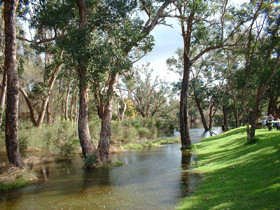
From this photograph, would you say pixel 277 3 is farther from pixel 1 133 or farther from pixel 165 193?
pixel 1 133

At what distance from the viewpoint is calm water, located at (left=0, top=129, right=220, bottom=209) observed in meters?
8.62

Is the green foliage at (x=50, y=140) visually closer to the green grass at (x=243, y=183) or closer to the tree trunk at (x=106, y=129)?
the tree trunk at (x=106, y=129)

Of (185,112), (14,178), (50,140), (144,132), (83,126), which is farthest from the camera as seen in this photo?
(144,132)

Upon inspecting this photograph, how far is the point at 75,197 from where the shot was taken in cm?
965

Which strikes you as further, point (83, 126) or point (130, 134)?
point (130, 134)

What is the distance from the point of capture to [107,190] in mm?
10531

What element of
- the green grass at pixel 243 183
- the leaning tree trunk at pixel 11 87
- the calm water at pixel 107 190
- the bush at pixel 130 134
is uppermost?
the leaning tree trunk at pixel 11 87

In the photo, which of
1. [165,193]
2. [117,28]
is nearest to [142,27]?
[117,28]

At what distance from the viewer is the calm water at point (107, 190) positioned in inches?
340

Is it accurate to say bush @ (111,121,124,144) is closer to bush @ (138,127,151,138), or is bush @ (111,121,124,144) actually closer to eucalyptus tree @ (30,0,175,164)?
bush @ (138,127,151,138)

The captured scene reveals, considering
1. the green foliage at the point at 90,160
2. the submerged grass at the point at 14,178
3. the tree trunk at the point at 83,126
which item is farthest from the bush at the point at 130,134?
the submerged grass at the point at 14,178

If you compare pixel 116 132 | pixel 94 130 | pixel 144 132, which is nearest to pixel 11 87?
pixel 94 130

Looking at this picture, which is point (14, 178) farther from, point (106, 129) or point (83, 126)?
point (106, 129)

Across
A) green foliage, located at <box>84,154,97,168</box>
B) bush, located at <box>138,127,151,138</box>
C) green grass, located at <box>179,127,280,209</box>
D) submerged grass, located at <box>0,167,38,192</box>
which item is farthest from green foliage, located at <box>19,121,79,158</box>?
bush, located at <box>138,127,151,138</box>
